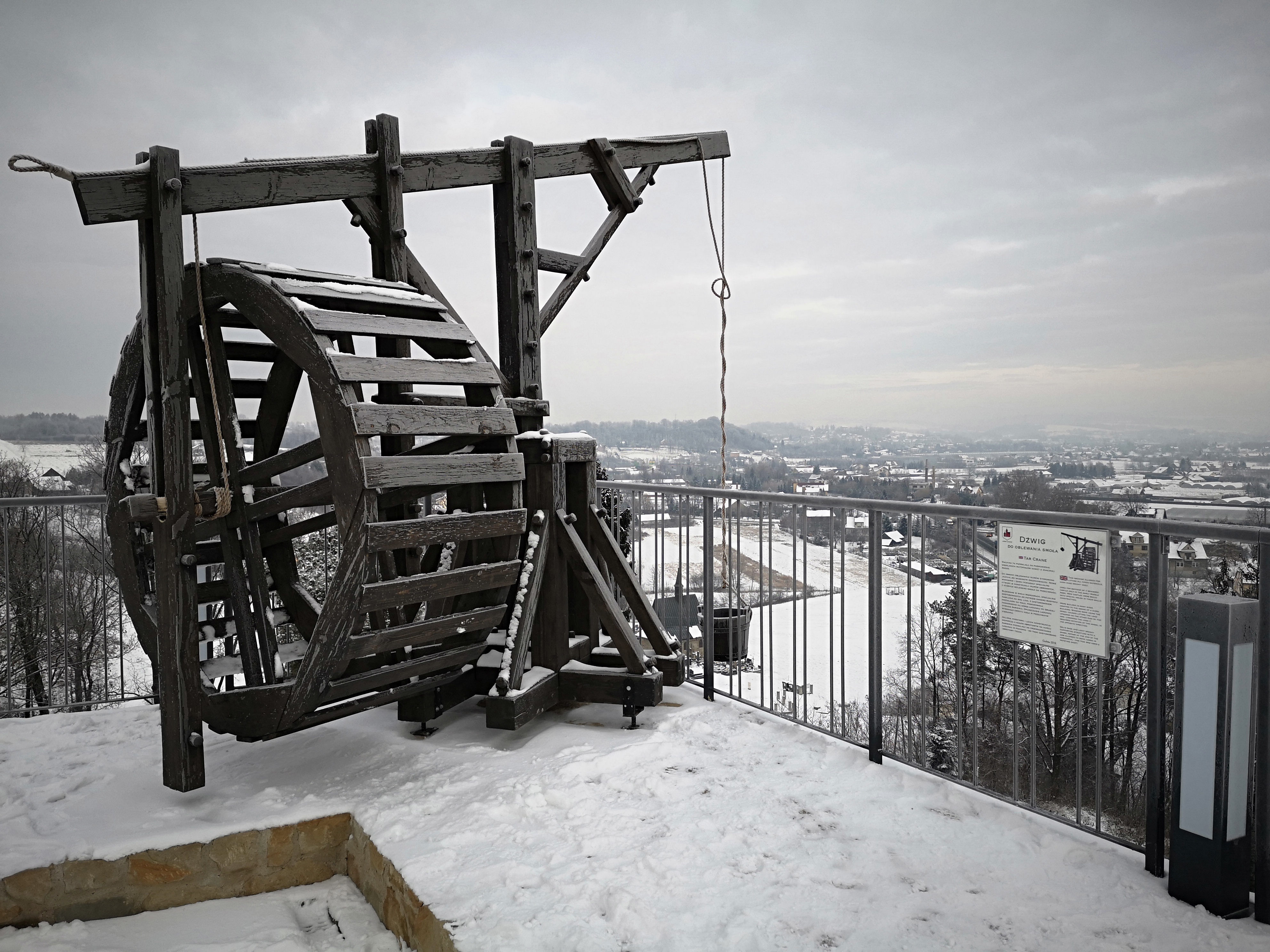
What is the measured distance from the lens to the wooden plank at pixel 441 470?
118 inches

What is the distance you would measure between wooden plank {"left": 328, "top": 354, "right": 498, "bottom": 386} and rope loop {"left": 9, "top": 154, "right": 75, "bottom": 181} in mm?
1211

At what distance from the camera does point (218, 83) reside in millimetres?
17250

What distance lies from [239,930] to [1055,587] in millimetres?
3243

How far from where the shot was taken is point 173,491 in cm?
323

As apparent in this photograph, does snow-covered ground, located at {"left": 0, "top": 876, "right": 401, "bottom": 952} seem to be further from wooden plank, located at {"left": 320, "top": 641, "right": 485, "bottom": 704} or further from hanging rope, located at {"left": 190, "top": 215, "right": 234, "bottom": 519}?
hanging rope, located at {"left": 190, "top": 215, "right": 234, "bottom": 519}

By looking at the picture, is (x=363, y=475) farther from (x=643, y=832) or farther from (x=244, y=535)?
(x=643, y=832)

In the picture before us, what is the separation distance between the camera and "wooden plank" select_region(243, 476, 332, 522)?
331cm

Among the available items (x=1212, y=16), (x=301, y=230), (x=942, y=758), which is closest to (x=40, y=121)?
(x=301, y=230)

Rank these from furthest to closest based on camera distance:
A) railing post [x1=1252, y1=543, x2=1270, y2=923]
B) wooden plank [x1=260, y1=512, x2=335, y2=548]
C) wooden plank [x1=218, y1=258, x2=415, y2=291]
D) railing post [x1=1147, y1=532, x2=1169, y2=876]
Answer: wooden plank [x1=260, y1=512, x2=335, y2=548]
wooden plank [x1=218, y1=258, x2=415, y2=291]
railing post [x1=1147, y1=532, x2=1169, y2=876]
railing post [x1=1252, y1=543, x2=1270, y2=923]

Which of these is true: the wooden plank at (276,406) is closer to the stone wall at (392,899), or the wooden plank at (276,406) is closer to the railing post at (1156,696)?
the stone wall at (392,899)

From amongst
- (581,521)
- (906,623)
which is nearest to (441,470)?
(581,521)

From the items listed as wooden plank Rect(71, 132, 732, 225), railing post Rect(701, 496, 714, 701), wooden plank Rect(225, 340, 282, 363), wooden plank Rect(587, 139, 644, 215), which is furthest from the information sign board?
wooden plank Rect(225, 340, 282, 363)

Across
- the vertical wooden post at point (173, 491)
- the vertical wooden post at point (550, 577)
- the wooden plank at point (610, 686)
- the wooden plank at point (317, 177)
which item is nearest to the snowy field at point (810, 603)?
the wooden plank at point (610, 686)

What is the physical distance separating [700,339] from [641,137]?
47.6 m
